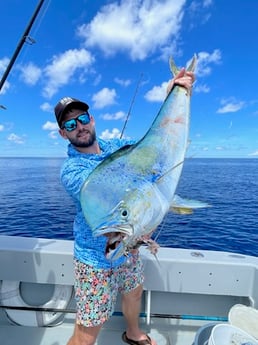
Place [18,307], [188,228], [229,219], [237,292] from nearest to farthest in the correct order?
[237,292] < [18,307] < [188,228] < [229,219]

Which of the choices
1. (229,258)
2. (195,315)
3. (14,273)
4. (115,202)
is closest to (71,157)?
(115,202)

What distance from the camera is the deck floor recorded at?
2482 mm

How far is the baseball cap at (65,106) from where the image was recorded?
5.32 ft

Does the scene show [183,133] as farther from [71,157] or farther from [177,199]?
[71,157]

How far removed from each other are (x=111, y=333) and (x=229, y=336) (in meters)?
1.28

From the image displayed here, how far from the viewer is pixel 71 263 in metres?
2.54

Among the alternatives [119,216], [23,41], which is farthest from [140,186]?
[23,41]

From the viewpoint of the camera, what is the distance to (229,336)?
5.72 feet

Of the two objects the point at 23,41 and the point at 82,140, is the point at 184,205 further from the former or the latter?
the point at 23,41

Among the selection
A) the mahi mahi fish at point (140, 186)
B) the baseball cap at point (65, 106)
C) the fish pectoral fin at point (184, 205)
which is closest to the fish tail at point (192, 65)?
the mahi mahi fish at point (140, 186)

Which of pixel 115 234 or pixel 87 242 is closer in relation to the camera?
pixel 115 234

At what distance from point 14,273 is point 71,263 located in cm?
57

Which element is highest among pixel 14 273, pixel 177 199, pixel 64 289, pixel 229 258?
pixel 177 199

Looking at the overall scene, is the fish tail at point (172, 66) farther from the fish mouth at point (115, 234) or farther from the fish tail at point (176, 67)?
the fish mouth at point (115, 234)
